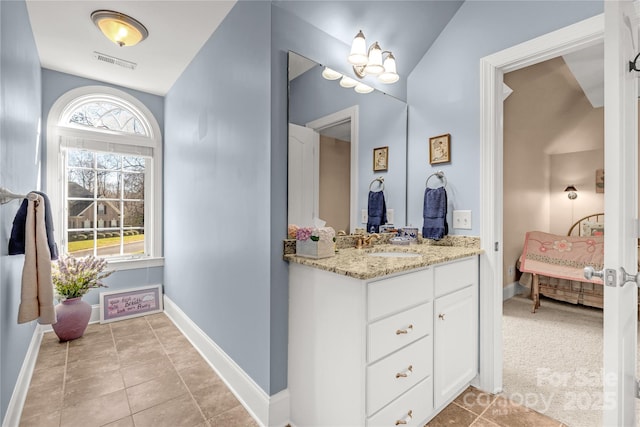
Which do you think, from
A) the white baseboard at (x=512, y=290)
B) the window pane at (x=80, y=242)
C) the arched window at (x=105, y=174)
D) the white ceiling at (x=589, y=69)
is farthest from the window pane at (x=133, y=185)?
the white baseboard at (x=512, y=290)

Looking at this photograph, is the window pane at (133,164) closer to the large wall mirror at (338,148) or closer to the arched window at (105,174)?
the arched window at (105,174)

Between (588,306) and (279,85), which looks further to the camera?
(588,306)

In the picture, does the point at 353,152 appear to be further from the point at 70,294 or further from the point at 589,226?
the point at 589,226

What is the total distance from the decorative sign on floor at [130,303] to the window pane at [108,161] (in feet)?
4.41

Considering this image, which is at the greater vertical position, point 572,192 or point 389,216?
point 572,192

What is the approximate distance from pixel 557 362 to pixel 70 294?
4.00 m

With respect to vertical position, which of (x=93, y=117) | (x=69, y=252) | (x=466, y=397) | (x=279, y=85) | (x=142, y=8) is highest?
(x=142, y=8)

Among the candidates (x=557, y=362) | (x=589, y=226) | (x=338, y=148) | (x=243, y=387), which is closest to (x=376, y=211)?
(x=338, y=148)

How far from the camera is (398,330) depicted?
1.42 metres

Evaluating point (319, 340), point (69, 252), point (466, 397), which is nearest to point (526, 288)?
point (466, 397)

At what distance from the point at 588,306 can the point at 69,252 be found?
5740 millimetres

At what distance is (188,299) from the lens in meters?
2.81

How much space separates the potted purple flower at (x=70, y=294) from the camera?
103 inches

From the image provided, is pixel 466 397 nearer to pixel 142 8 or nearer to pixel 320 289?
pixel 320 289
